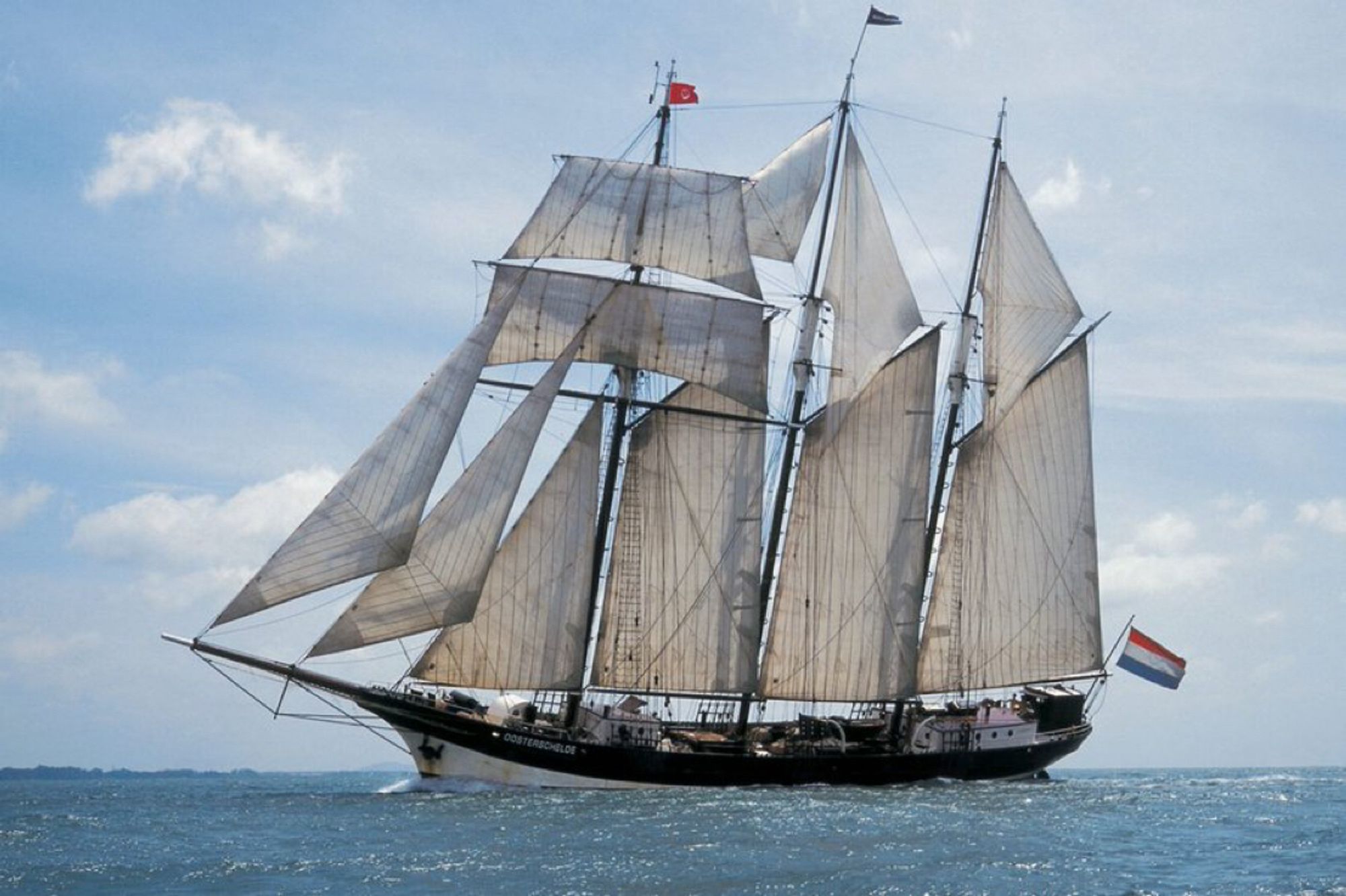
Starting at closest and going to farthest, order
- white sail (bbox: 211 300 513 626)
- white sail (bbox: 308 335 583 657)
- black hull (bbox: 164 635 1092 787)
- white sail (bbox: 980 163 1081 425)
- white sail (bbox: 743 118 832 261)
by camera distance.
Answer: white sail (bbox: 211 300 513 626), white sail (bbox: 308 335 583 657), black hull (bbox: 164 635 1092 787), white sail (bbox: 743 118 832 261), white sail (bbox: 980 163 1081 425)

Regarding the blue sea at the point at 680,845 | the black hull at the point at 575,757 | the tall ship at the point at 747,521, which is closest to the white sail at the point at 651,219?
the tall ship at the point at 747,521

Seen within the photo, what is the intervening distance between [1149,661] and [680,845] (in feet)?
109

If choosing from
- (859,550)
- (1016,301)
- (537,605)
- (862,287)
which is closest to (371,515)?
(537,605)

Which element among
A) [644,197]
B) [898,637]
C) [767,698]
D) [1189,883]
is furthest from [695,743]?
[1189,883]

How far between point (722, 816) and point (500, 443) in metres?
15.3

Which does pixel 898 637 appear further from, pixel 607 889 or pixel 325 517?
pixel 607 889

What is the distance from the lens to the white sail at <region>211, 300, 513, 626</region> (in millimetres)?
50281

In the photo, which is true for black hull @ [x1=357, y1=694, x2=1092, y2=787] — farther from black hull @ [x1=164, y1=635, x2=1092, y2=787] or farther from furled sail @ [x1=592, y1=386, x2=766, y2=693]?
furled sail @ [x1=592, y1=386, x2=766, y2=693]

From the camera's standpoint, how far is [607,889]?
34.0 meters

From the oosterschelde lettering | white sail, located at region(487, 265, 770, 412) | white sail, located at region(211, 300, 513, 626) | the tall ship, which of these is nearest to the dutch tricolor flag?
the tall ship

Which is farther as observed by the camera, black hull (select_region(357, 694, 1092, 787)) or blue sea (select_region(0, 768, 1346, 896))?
black hull (select_region(357, 694, 1092, 787))

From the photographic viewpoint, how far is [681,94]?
64250 mm

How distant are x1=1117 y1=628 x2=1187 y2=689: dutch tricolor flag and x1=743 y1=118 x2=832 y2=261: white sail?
69.8ft

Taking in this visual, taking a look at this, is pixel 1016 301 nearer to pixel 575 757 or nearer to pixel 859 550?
pixel 859 550
